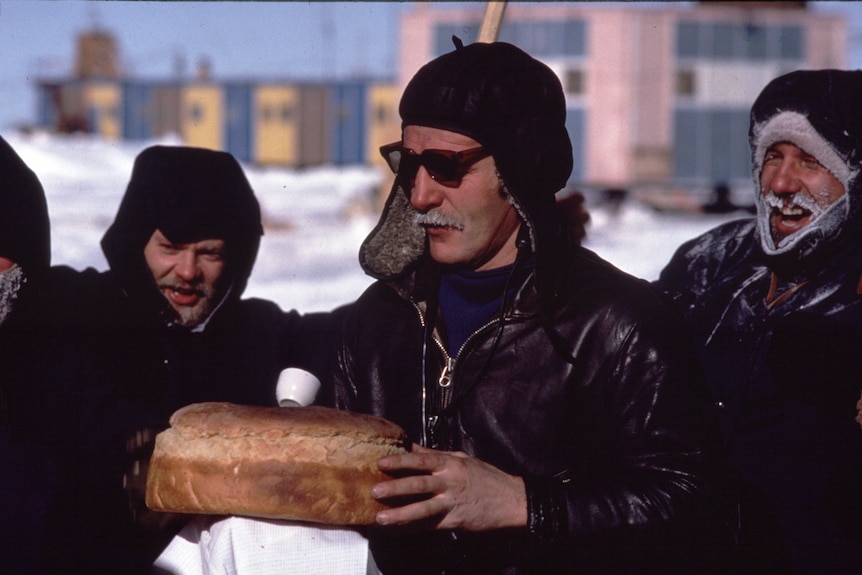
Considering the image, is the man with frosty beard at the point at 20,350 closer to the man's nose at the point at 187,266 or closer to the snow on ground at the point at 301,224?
the man's nose at the point at 187,266

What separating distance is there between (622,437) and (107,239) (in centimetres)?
209

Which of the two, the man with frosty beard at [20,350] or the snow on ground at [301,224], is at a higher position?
the man with frosty beard at [20,350]

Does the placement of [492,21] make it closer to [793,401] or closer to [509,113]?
[509,113]

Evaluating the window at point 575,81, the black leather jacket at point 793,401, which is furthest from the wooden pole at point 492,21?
the window at point 575,81

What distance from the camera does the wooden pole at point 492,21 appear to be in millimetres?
3426

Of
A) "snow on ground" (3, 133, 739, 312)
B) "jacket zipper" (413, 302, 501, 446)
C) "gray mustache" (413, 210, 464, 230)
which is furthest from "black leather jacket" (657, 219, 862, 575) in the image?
"snow on ground" (3, 133, 739, 312)

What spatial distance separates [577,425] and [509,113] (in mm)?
724

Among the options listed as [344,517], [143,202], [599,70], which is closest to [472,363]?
[344,517]

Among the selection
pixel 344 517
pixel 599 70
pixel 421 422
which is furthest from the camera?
pixel 599 70

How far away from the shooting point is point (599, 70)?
3325 centimetres

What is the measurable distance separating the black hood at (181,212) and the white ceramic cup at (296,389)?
3.66ft

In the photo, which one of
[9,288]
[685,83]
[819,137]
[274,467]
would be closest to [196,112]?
[685,83]

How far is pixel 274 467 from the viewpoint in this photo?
193 centimetres

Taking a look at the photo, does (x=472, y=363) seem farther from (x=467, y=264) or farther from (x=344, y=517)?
(x=344, y=517)
